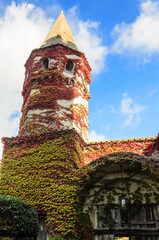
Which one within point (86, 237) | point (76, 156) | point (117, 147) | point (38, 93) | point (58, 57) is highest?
point (58, 57)

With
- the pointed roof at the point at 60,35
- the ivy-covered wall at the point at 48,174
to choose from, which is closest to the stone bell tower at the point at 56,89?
the pointed roof at the point at 60,35

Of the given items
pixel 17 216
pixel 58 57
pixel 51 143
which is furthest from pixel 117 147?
pixel 58 57

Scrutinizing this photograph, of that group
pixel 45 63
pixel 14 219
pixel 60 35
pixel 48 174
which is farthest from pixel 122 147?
pixel 60 35

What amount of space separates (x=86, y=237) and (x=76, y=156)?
3741 mm

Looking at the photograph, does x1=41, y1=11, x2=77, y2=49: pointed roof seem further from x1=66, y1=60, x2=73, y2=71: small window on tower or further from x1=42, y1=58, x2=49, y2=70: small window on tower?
x1=66, y1=60, x2=73, y2=71: small window on tower

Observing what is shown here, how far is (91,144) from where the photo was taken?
1376 cm

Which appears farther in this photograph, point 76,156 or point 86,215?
point 76,156

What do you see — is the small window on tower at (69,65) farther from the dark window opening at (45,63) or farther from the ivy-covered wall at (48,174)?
the ivy-covered wall at (48,174)

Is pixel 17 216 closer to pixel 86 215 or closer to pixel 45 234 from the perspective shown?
pixel 45 234

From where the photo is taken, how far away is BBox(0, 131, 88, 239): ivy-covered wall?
33.2 feet

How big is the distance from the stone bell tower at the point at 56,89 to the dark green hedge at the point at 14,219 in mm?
5464

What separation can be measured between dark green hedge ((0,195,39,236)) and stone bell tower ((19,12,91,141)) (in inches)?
215

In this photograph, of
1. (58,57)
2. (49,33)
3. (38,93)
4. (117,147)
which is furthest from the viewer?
(49,33)

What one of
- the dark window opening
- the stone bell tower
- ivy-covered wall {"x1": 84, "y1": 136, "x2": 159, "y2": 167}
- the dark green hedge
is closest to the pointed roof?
the stone bell tower
